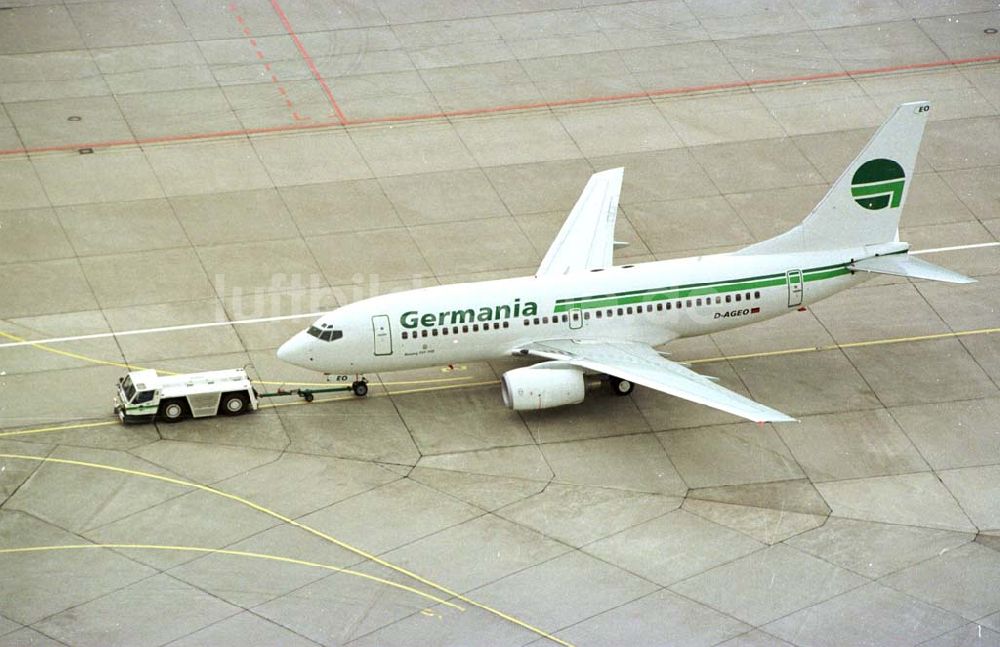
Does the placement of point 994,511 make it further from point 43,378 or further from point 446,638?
point 43,378

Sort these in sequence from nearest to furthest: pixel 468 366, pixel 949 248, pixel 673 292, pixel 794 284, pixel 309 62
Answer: pixel 673 292 < pixel 794 284 < pixel 468 366 < pixel 949 248 < pixel 309 62

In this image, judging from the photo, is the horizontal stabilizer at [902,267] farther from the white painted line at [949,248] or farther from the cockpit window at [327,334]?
the cockpit window at [327,334]

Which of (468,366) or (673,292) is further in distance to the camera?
(468,366)

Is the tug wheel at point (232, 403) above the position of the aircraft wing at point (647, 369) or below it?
above

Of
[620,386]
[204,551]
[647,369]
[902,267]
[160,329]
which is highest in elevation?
[160,329]

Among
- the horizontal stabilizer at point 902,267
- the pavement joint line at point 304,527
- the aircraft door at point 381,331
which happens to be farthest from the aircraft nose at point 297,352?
the horizontal stabilizer at point 902,267

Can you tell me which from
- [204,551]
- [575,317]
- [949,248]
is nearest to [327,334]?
[575,317]

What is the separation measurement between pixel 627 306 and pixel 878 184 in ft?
31.4

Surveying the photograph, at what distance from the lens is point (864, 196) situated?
5528cm

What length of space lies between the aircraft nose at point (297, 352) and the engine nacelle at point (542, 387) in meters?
6.50

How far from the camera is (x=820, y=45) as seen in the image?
77.9 metres

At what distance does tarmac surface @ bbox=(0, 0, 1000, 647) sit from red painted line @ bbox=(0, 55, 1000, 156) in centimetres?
19

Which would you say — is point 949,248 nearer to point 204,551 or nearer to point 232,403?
point 232,403

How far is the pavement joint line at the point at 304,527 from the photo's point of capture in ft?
148
